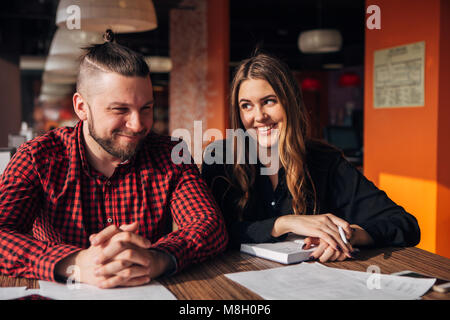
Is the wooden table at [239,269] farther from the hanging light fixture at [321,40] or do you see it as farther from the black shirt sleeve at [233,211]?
the hanging light fixture at [321,40]

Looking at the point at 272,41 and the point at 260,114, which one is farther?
the point at 272,41

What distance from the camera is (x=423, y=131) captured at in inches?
123

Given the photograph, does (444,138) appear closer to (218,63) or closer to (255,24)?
(218,63)

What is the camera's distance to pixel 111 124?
1.30m

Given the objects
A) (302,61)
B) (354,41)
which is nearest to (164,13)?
(354,41)

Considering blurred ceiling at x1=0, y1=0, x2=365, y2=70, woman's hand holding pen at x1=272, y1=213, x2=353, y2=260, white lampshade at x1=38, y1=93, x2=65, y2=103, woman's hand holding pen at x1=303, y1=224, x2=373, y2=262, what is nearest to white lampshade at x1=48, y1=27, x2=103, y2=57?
blurred ceiling at x1=0, y1=0, x2=365, y2=70

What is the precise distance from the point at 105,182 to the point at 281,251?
57cm

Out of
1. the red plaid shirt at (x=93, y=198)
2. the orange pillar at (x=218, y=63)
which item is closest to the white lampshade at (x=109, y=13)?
the red plaid shirt at (x=93, y=198)

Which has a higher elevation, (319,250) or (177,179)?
(177,179)

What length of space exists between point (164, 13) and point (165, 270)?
8105 mm

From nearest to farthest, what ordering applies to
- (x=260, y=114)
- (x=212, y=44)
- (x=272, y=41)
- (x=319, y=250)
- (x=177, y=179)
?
(x=319, y=250) < (x=177, y=179) < (x=260, y=114) < (x=212, y=44) < (x=272, y=41)

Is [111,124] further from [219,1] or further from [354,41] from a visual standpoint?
[354,41]

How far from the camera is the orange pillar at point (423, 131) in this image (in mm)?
2990

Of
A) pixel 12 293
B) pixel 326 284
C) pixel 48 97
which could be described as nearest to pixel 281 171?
pixel 326 284
